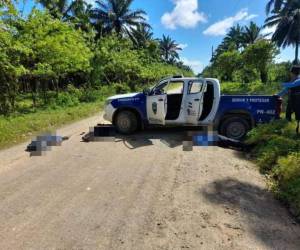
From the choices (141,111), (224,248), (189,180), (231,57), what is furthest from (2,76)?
(231,57)

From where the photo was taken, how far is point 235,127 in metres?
9.00

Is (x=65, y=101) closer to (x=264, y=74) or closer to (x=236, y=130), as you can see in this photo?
(x=236, y=130)

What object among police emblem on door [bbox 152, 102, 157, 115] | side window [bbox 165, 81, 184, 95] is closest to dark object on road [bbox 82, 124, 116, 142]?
police emblem on door [bbox 152, 102, 157, 115]

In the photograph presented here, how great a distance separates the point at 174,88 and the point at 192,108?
83cm

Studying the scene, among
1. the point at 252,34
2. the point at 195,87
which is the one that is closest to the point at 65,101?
the point at 195,87

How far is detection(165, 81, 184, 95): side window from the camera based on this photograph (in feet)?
30.8

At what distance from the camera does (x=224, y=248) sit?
141 inches

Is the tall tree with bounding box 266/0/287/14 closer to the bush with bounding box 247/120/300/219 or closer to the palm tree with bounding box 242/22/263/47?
the palm tree with bounding box 242/22/263/47

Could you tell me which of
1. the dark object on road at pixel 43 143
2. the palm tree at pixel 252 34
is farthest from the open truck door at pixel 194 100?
the palm tree at pixel 252 34

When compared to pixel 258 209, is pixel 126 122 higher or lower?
higher

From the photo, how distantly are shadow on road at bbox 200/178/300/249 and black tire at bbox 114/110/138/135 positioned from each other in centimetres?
456

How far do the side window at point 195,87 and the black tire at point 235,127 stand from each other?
117 centimetres

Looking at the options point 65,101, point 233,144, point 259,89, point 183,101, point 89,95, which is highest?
point 183,101

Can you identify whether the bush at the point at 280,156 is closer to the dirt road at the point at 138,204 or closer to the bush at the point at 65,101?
the dirt road at the point at 138,204
